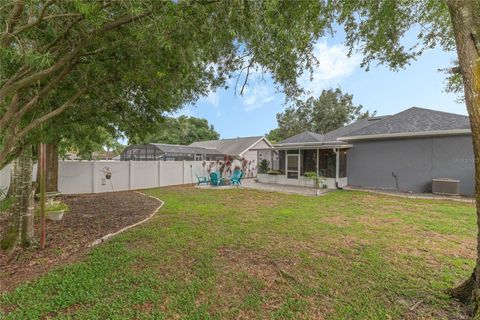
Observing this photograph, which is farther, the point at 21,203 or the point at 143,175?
the point at 143,175

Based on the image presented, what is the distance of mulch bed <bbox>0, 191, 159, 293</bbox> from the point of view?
363 cm

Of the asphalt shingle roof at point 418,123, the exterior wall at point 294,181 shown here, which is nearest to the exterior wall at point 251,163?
the exterior wall at point 294,181

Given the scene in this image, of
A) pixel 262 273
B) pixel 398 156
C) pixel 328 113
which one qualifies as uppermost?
pixel 328 113

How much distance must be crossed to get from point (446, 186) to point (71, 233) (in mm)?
14277

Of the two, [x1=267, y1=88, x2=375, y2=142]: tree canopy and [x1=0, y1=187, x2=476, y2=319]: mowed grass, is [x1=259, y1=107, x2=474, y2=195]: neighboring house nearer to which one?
[x1=0, y1=187, x2=476, y2=319]: mowed grass

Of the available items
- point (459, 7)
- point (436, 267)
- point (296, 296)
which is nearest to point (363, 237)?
point (436, 267)

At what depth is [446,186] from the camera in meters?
10.6

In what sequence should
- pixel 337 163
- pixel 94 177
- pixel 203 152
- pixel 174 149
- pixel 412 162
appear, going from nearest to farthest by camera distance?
pixel 94 177 < pixel 412 162 < pixel 337 163 < pixel 174 149 < pixel 203 152

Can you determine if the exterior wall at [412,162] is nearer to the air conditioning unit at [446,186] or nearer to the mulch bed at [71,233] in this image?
the air conditioning unit at [446,186]

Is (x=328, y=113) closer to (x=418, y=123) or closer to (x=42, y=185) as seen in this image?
(x=418, y=123)

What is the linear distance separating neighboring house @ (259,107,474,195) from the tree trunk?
491 inches

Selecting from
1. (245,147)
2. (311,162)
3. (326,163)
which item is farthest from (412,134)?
(245,147)

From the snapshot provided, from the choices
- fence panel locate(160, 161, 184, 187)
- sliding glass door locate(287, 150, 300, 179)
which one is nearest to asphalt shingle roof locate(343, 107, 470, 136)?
sliding glass door locate(287, 150, 300, 179)

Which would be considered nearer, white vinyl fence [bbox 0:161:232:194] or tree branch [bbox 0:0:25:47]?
tree branch [bbox 0:0:25:47]
